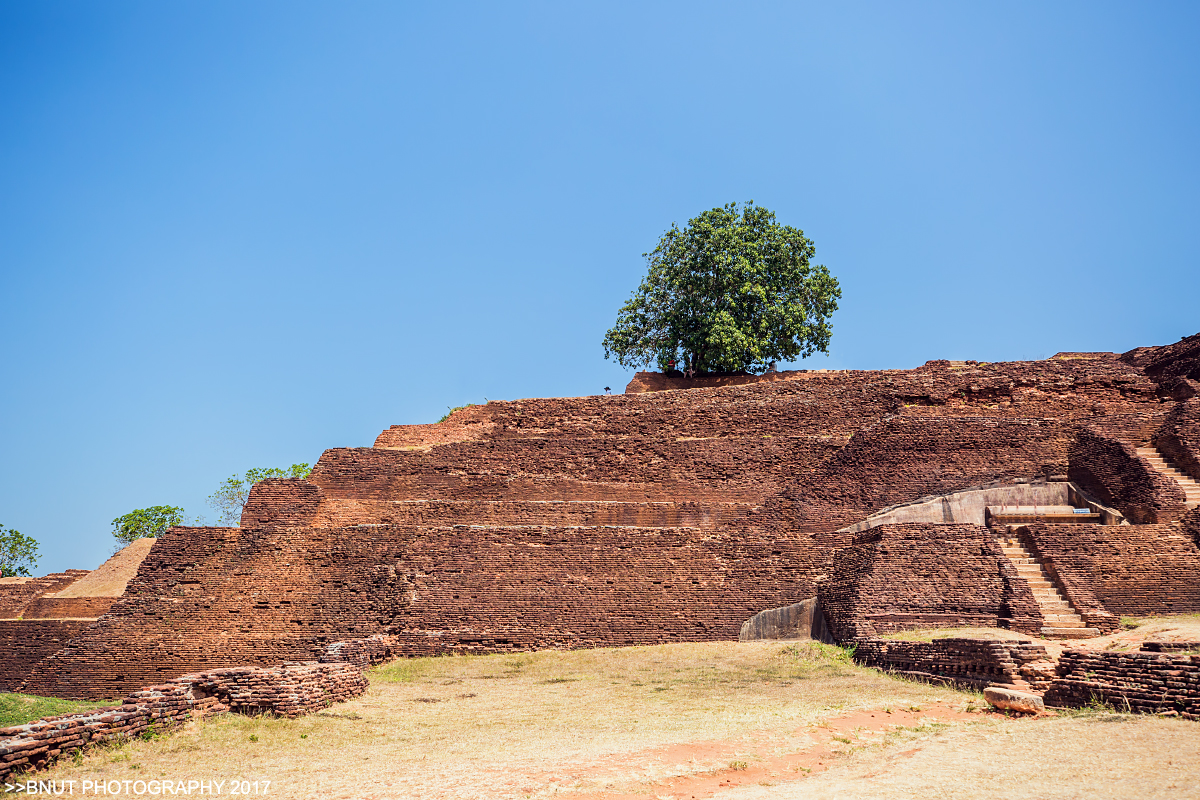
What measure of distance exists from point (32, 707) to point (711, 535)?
12.4 meters

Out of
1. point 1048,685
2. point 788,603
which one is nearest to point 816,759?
point 1048,685

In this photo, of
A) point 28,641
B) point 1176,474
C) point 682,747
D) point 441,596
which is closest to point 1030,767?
point 682,747

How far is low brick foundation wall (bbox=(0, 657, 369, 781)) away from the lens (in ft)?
26.4

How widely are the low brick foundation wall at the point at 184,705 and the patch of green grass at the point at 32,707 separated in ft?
6.94

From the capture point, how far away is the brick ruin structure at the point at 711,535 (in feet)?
53.2

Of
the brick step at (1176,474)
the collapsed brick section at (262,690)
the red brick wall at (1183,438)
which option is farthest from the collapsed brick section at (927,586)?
the collapsed brick section at (262,690)

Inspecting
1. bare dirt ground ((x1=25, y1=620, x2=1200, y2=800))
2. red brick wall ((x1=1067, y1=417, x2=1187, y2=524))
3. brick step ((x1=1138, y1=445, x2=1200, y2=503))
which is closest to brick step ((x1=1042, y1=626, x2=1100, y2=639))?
bare dirt ground ((x1=25, y1=620, x2=1200, y2=800))

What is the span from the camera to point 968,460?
2116cm

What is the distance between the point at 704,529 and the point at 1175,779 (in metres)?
13.6

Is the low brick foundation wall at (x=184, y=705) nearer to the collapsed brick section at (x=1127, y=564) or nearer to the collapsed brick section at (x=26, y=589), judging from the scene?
the collapsed brick section at (x=1127, y=564)

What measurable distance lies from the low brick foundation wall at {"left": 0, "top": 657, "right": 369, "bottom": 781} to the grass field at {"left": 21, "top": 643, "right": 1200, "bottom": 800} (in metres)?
0.22

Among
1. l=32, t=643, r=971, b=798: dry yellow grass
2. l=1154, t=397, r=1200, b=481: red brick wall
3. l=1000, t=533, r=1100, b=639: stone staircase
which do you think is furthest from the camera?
l=1154, t=397, r=1200, b=481: red brick wall

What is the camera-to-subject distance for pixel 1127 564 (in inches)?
631

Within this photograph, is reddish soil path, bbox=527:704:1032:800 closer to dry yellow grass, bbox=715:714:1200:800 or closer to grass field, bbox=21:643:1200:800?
grass field, bbox=21:643:1200:800
